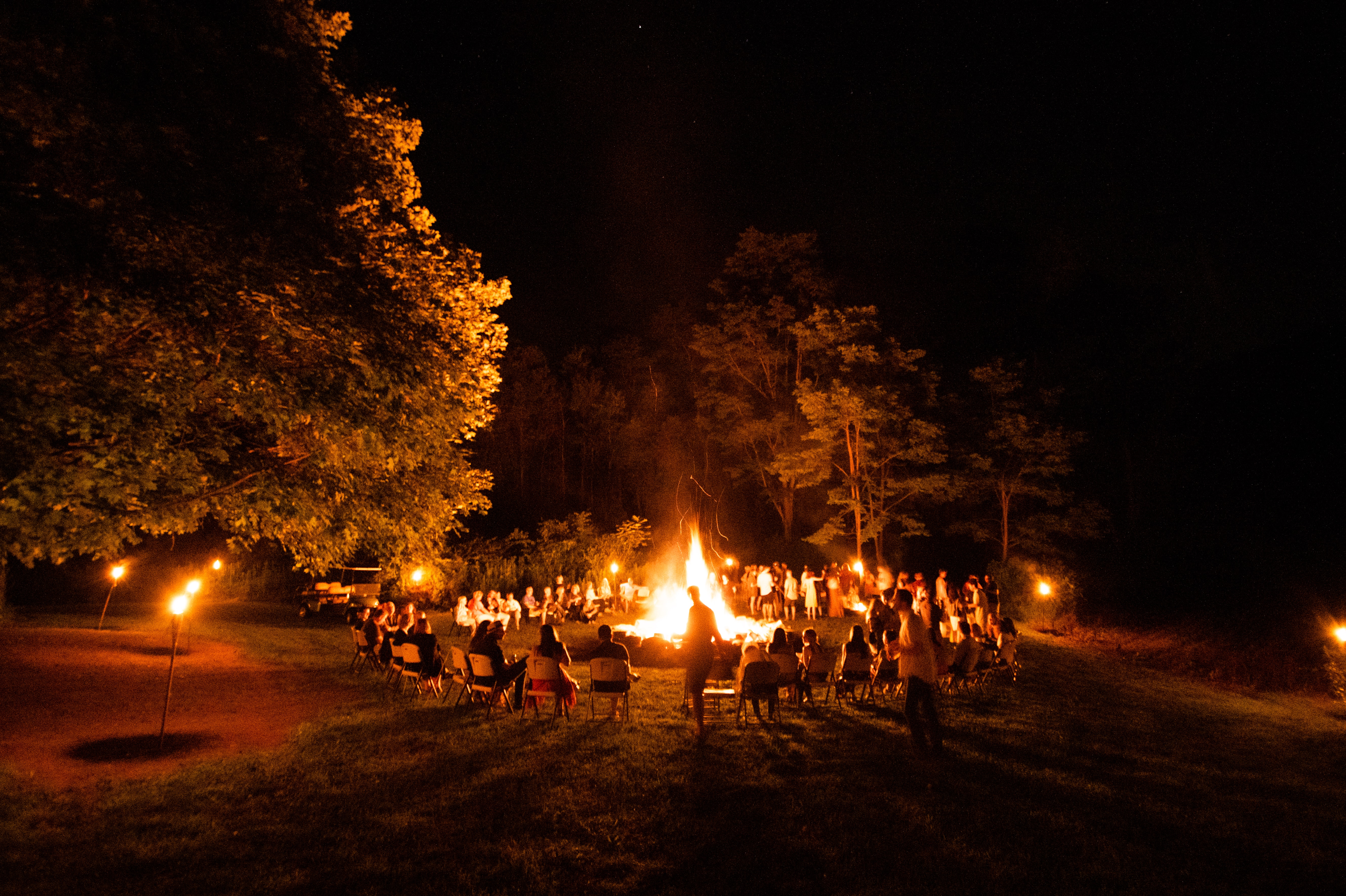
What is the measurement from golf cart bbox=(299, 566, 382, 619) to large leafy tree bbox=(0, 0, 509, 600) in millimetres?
14221

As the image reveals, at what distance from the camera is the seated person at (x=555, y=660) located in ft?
32.3

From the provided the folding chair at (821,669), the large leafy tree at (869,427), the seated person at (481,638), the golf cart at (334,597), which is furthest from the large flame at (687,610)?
the golf cart at (334,597)

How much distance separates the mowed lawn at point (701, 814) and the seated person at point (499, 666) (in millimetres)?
581

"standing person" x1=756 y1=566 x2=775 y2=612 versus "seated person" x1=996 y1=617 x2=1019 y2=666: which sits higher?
"standing person" x1=756 y1=566 x2=775 y2=612

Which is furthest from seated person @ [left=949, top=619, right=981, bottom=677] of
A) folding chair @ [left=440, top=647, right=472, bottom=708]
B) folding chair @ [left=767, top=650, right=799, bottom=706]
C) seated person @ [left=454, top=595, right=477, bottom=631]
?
seated person @ [left=454, top=595, right=477, bottom=631]

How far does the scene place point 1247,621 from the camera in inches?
758

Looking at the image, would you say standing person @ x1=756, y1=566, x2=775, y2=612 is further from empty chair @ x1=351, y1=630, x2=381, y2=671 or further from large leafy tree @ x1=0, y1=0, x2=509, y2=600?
large leafy tree @ x1=0, y1=0, x2=509, y2=600

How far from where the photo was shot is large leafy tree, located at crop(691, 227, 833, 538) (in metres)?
34.2

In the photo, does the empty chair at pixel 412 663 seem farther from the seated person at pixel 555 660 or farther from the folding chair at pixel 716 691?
the folding chair at pixel 716 691

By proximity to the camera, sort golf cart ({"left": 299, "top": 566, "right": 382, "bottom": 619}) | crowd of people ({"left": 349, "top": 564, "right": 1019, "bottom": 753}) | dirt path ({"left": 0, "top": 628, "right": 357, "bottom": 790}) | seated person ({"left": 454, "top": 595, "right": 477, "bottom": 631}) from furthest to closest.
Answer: golf cart ({"left": 299, "top": 566, "right": 382, "bottom": 619}) → seated person ({"left": 454, "top": 595, "right": 477, "bottom": 631}) → crowd of people ({"left": 349, "top": 564, "right": 1019, "bottom": 753}) → dirt path ({"left": 0, "top": 628, "right": 357, "bottom": 790})

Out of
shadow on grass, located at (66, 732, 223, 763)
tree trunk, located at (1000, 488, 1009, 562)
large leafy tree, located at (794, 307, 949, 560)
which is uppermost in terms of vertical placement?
large leafy tree, located at (794, 307, 949, 560)

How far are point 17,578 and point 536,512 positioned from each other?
2370 centimetres

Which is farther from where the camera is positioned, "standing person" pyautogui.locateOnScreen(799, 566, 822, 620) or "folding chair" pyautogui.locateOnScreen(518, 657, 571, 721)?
"standing person" pyautogui.locateOnScreen(799, 566, 822, 620)

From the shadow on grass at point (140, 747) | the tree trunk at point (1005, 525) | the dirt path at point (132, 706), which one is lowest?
the shadow on grass at point (140, 747)
